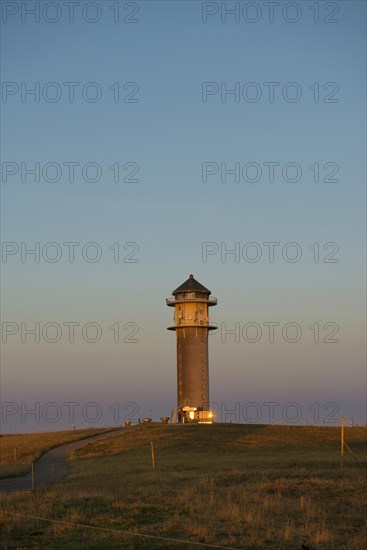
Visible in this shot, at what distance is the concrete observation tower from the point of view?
8300 centimetres

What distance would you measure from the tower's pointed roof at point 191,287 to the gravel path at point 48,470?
1915 centimetres

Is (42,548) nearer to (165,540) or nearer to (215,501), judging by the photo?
(165,540)

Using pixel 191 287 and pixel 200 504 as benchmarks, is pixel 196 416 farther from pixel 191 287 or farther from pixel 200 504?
pixel 200 504

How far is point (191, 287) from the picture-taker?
284 feet

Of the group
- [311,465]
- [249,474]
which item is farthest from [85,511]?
[311,465]

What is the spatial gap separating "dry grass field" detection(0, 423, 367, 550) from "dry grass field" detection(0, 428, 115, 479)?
14.7ft

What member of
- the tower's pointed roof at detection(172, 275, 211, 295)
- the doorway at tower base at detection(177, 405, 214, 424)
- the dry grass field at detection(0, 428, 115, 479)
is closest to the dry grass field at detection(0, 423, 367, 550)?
the dry grass field at detection(0, 428, 115, 479)

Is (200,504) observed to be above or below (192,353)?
below

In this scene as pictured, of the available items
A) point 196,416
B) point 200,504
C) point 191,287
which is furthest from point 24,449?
point 200,504

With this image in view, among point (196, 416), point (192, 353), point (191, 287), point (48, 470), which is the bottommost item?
point (48, 470)

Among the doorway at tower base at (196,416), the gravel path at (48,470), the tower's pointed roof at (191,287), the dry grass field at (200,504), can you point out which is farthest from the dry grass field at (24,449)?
the tower's pointed roof at (191,287)

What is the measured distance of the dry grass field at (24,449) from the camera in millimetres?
52969

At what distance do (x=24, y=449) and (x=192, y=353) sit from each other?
21645 millimetres

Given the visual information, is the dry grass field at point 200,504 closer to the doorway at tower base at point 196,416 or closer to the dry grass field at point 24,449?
the dry grass field at point 24,449
